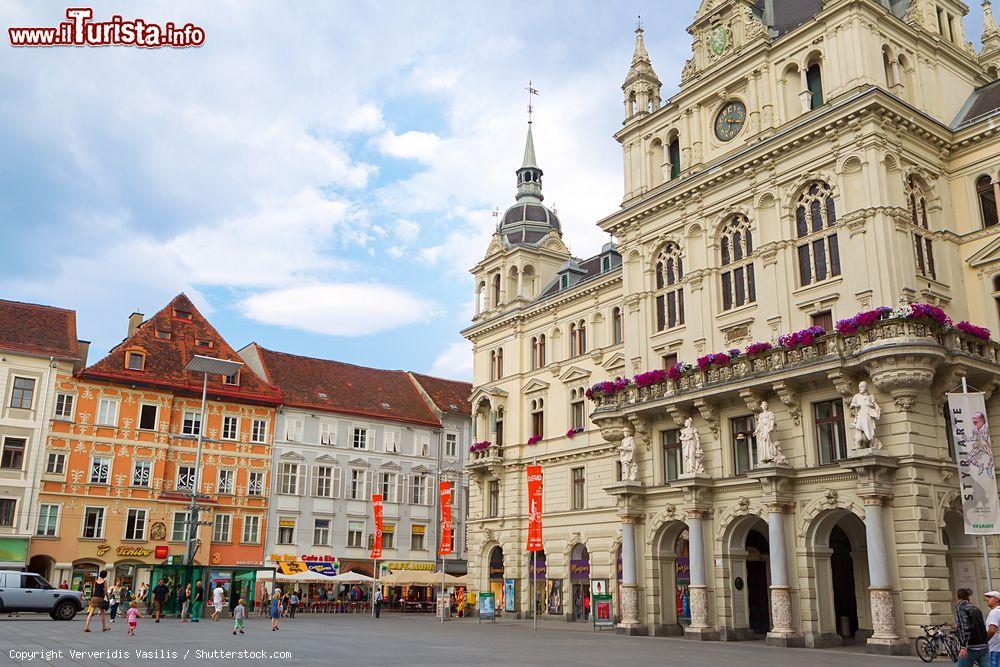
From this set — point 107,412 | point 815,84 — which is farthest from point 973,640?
point 107,412

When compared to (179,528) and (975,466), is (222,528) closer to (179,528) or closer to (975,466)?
(179,528)

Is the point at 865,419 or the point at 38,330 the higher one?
the point at 38,330

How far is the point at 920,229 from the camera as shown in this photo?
32000 mm

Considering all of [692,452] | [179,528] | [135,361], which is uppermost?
[135,361]

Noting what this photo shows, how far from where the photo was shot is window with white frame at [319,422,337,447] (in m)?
62.8

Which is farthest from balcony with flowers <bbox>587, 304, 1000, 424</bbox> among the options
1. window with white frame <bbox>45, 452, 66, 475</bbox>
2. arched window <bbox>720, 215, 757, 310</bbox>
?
window with white frame <bbox>45, 452, 66, 475</bbox>

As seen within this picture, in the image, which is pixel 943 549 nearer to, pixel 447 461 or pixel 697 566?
pixel 697 566

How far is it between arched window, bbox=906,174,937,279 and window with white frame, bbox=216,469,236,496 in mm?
43489

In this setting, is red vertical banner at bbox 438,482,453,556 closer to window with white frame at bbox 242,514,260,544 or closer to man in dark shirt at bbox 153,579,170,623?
man in dark shirt at bbox 153,579,170,623

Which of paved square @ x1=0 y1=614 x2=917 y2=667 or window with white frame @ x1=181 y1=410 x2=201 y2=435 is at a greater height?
window with white frame @ x1=181 y1=410 x2=201 y2=435

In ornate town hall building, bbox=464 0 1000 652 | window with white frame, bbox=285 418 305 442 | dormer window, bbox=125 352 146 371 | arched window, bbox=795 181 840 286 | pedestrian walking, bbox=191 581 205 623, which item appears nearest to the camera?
ornate town hall building, bbox=464 0 1000 652

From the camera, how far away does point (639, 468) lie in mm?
37312

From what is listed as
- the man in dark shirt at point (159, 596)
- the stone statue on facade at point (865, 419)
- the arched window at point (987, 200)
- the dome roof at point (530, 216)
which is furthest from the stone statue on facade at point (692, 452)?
the dome roof at point (530, 216)

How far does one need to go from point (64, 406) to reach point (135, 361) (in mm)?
5165
